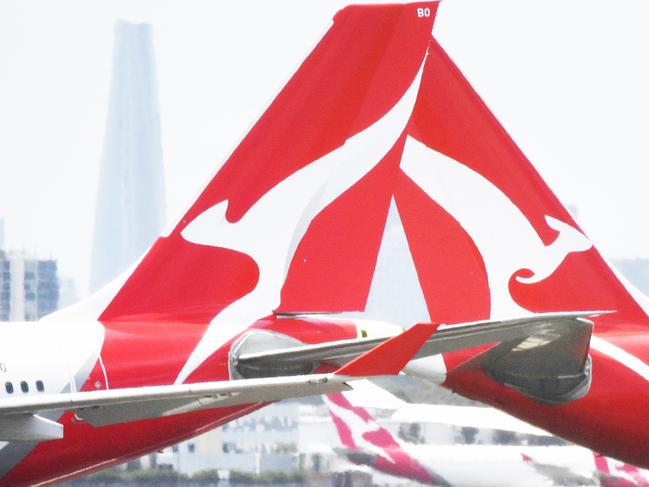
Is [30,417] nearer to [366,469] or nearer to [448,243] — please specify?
[448,243]

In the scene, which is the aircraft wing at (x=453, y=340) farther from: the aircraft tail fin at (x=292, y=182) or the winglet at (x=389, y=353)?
the winglet at (x=389, y=353)

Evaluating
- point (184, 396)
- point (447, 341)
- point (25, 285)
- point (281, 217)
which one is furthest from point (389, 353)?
point (25, 285)

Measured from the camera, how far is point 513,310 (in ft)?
77.7

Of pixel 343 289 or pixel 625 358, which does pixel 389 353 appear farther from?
pixel 625 358

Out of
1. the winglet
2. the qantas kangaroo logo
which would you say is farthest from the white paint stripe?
the winglet

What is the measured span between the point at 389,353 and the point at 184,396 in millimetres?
2117

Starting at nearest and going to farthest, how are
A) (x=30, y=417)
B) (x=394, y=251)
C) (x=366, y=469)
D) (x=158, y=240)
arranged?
(x=30, y=417), (x=158, y=240), (x=366, y=469), (x=394, y=251)

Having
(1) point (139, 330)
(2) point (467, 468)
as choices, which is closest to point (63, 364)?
(1) point (139, 330)

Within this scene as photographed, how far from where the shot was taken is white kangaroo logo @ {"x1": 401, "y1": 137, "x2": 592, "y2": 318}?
77.6 feet

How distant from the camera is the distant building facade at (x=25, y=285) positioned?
83688 mm

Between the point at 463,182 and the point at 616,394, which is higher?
the point at 463,182

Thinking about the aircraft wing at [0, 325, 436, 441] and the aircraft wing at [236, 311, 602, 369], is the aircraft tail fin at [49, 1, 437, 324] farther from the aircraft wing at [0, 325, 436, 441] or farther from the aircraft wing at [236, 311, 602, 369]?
the aircraft wing at [0, 325, 436, 441]

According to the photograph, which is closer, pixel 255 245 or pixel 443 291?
pixel 255 245

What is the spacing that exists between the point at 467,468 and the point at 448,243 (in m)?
17.3
